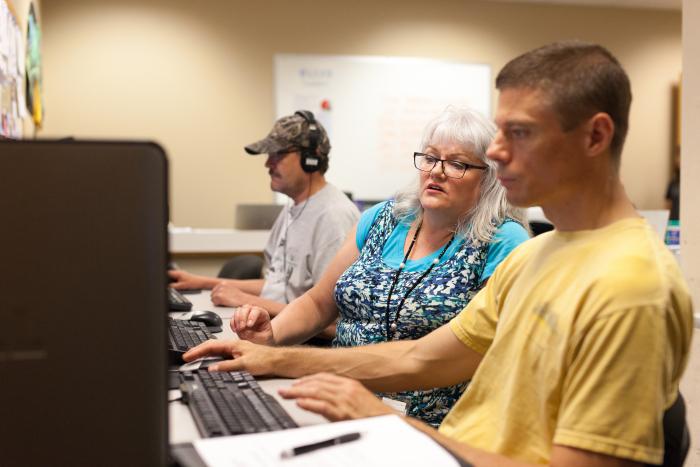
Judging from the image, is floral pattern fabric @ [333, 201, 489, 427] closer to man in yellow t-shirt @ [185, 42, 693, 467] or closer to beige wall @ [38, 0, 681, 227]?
man in yellow t-shirt @ [185, 42, 693, 467]

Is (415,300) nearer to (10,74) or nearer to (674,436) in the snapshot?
(674,436)

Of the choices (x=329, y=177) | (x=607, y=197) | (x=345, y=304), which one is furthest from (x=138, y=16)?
(x=607, y=197)

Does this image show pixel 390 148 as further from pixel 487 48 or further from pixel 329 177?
pixel 487 48

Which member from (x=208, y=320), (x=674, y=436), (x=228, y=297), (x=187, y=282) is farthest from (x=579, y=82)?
(x=187, y=282)

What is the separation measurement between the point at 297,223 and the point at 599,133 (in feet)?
5.54

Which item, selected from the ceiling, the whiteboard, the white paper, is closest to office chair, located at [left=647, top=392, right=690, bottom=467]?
the white paper

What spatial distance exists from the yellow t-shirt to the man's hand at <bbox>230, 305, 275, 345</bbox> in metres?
0.60

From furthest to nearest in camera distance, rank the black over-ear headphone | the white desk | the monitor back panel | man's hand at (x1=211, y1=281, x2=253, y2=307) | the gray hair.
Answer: the black over-ear headphone < man's hand at (x1=211, y1=281, x2=253, y2=307) < the gray hair < the white desk < the monitor back panel

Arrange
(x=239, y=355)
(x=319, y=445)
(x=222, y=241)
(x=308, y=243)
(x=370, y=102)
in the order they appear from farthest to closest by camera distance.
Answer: (x=370, y=102), (x=222, y=241), (x=308, y=243), (x=239, y=355), (x=319, y=445)

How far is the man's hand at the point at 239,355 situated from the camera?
4.23ft

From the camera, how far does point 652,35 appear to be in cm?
611

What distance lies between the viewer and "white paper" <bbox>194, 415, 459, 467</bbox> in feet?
2.64

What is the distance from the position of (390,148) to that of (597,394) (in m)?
4.79

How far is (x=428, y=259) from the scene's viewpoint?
174 cm
